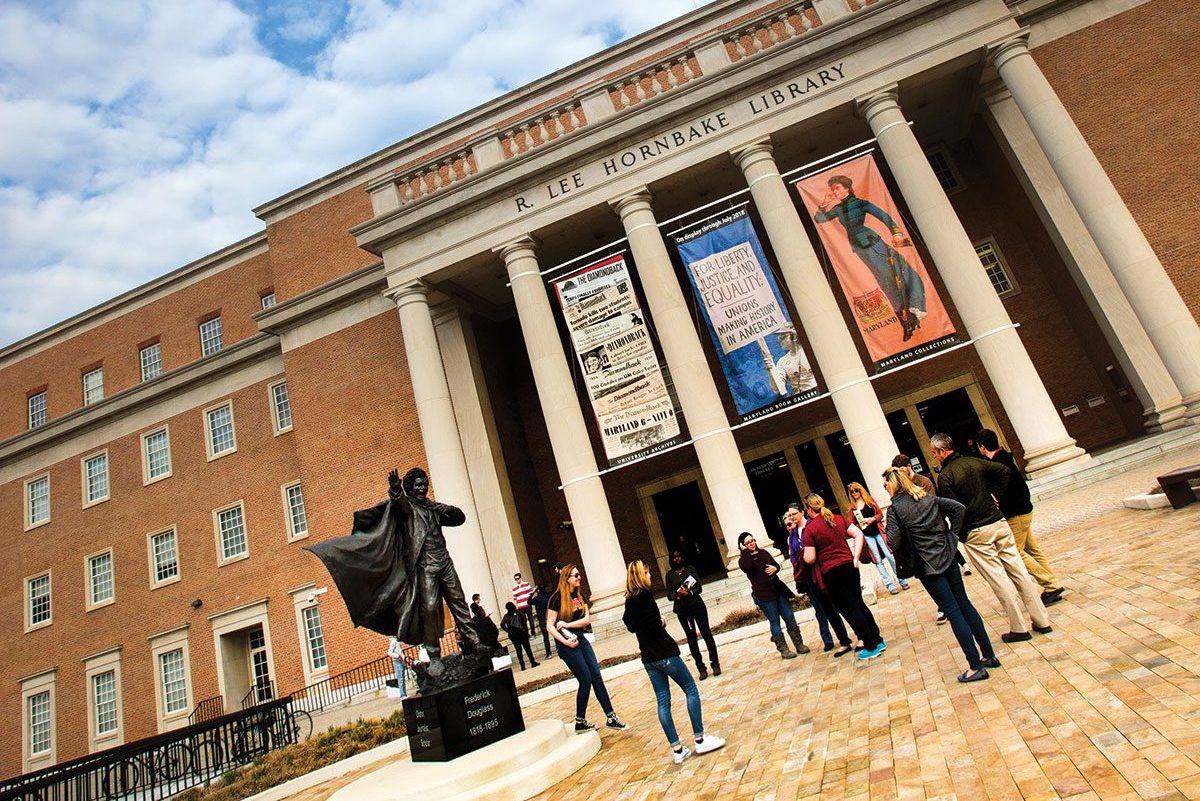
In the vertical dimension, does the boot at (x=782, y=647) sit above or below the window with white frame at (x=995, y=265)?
below

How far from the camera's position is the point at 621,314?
17.9 m

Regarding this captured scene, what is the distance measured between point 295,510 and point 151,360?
33.8ft

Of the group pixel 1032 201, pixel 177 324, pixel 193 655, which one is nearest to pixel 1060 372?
pixel 1032 201

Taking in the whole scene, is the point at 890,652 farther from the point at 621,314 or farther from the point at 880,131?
the point at 880,131

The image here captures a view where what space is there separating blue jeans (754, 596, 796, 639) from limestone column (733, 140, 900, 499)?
782cm

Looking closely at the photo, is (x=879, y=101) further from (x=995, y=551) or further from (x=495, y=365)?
(x=995, y=551)

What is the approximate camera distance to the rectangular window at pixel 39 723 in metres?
25.6

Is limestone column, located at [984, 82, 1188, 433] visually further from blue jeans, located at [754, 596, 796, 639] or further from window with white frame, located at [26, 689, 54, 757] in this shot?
window with white frame, located at [26, 689, 54, 757]

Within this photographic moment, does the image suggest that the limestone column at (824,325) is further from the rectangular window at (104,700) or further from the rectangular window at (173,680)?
the rectangular window at (104,700)

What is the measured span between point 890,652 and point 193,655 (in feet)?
83.1

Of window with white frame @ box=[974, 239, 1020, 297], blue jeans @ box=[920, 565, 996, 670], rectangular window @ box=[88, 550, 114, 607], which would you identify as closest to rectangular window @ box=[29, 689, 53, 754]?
rectangular window @ box=[88, 550, 114, 607]

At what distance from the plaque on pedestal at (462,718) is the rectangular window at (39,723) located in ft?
89.6

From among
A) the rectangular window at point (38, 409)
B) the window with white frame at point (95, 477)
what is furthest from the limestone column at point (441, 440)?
the rectangular window at point (38, 409)

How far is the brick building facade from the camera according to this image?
1811 cm
